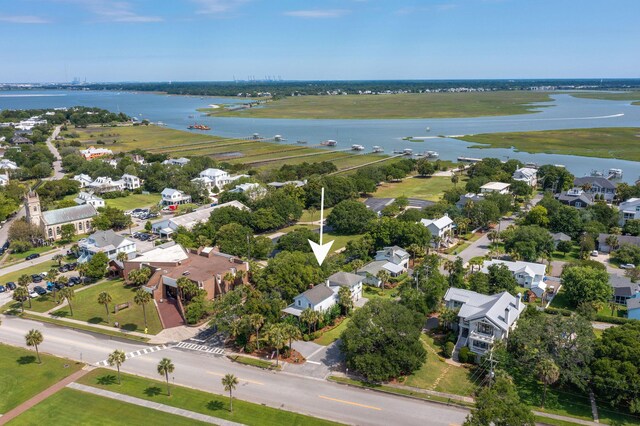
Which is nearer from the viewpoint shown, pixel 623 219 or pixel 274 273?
pixel 274 273

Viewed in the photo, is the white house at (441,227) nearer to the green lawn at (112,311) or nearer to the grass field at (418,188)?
the grass field at (418,188)

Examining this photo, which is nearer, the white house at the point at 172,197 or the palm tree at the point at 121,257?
the palm tree at the point at 121,257

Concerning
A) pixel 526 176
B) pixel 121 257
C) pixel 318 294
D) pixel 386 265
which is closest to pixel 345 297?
pixel 318 294

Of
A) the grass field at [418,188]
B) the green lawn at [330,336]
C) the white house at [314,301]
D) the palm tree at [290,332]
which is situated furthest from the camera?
the grass field at [418,188]

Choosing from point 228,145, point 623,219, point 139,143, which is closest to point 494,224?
point 623,219

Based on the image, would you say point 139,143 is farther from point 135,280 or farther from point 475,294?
point 475,294

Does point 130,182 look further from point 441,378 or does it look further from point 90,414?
point 441,378

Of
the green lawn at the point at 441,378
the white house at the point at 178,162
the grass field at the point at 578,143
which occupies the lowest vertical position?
the green lawn at the point at 441,378

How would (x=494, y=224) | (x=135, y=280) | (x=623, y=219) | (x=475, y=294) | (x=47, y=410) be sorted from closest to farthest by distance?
1. (x=47, y=410)
2. (x=475, y=294)
3. (x=135, y=280)
4. (x=623, y=219)
5. (x=494, y=224)

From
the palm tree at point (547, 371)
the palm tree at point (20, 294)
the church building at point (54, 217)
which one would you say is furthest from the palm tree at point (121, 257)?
the palm tree at point (547, 371)
